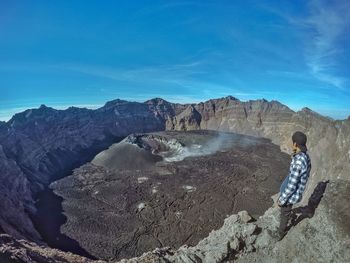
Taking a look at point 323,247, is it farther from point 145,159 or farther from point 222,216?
point 145,159

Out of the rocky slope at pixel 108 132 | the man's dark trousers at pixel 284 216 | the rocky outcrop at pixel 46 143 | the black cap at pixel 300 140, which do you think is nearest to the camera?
the black cap at pixel 300 140

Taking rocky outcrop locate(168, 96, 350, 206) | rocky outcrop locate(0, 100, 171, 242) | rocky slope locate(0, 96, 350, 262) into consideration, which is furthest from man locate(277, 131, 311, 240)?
rocky outcrop locate(0, 100, 171, 242)

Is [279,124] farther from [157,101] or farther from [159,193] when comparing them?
[159,193]

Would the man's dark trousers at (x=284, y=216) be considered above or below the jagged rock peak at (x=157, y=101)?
below

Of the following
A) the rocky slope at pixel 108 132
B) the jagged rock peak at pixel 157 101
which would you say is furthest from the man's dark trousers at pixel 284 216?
the jagged rock peak at pixel 157 101

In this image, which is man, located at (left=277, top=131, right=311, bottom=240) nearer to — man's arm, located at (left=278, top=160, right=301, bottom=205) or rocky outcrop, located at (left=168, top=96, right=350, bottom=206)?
man's arm, located at (left=278, top=160, right=301, bottom=205)

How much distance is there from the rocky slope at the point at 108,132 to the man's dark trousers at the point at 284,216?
679 millimetres

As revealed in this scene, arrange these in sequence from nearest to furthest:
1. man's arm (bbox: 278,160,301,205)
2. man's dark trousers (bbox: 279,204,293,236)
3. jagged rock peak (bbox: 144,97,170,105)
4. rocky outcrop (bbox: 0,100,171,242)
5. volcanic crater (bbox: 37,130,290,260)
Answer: man's arm (bbox: 278,160,301,205) < man's dark trousers (bbox: 279,204,293,236) < volcanic crater (bbox: 37,130,290,260) < rocky outcrop (bbox: 0,100,171,242) < jagged rock peak (bbox: 144,97,170,105)

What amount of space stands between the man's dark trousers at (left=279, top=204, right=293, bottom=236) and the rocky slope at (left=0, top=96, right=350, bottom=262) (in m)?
0.68

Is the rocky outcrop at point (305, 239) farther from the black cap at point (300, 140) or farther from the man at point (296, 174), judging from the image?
the black cap at point (300, 140)

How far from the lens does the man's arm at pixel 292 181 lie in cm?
739

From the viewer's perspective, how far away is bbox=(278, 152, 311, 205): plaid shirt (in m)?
7.36

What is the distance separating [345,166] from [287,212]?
60.0ft

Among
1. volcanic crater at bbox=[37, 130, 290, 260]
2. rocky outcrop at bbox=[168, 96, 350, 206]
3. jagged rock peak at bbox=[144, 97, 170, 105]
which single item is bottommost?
volcanic crater at bbox=[37, 130, 290, 260]
